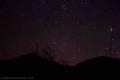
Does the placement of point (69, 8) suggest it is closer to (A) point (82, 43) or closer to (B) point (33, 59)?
(A) point (82, 43)

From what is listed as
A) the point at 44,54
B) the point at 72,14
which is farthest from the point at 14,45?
the point at 72,14

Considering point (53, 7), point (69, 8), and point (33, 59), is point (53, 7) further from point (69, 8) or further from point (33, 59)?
point (33, 59)

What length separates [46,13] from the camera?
210 cm

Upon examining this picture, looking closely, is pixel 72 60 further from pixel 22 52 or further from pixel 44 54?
pixel 22 52

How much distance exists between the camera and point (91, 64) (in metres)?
2.02

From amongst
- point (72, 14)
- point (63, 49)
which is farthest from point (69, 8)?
point (63, 49)

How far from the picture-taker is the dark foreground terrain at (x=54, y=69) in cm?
200

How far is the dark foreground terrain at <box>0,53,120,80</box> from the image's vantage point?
200 centimetres

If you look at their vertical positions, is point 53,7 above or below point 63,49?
above

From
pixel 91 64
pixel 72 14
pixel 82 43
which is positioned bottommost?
pixel 91 64

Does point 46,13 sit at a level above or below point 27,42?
above

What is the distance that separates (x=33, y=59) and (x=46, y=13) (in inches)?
14.7

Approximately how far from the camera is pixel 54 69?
2012 millimetres

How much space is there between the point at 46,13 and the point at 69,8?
18 cm
